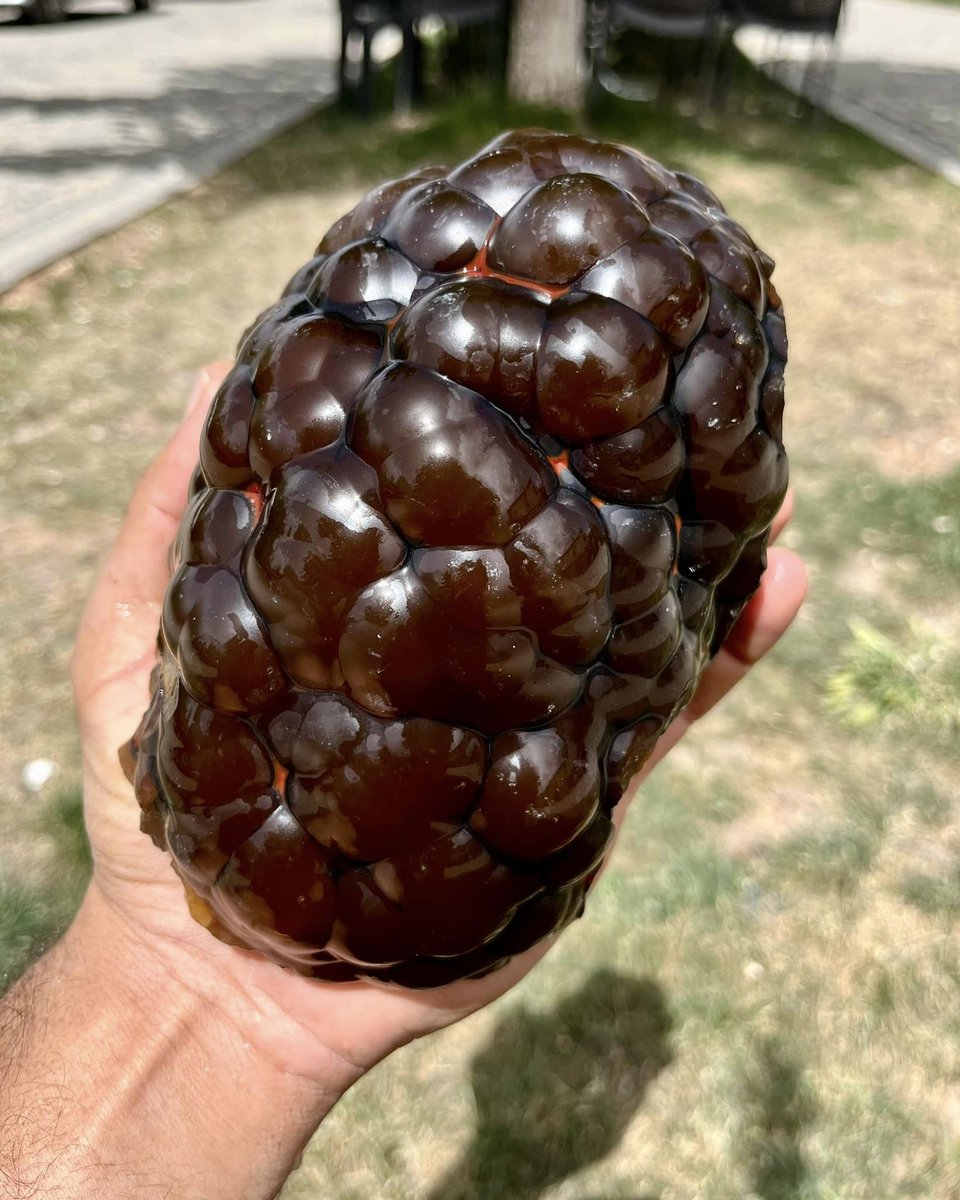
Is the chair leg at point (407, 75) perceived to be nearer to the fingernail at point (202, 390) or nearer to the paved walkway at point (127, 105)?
the paved walkway at point (127, 105)

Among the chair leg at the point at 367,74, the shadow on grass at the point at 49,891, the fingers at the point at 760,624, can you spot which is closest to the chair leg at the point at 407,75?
the chair leg at the point at 367,74

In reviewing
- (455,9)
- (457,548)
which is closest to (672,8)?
(455,9)

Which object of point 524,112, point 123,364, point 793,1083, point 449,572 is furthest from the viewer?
point 524,112

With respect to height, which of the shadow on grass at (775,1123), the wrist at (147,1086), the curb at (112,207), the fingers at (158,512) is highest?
the fingers at (158,512)

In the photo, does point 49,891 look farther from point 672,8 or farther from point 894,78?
point 894,78

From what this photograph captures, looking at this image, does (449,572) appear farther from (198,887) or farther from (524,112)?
(524,112)

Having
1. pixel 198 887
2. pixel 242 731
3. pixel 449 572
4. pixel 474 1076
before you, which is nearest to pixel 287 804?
pixel 242 731

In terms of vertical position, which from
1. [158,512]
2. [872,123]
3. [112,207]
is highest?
[158,512]
